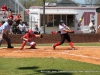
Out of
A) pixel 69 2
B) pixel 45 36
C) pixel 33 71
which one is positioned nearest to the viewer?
pixel 33 71

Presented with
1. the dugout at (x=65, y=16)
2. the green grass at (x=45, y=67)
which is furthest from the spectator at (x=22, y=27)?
the green grass at (x=45, y=67)

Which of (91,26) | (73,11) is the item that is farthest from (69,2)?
(91,26)

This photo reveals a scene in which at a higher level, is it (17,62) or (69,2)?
(69,2)

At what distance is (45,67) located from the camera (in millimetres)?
10328

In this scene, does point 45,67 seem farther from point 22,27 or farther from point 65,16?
point 65,16

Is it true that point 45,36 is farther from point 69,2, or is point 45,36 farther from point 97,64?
point 69,2

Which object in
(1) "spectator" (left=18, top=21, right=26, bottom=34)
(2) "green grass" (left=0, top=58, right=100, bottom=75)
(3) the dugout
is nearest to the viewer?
(2) "green grass" (left=0, top=58, right=100, bottom=75)

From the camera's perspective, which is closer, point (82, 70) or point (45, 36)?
point (82, 70)

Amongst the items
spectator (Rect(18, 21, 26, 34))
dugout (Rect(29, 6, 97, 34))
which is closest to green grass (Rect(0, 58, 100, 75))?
spectator (Rect(18, 21, 26, 34))

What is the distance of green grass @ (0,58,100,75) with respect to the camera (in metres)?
9.38

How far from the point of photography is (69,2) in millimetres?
48188

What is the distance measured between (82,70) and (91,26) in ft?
83.0

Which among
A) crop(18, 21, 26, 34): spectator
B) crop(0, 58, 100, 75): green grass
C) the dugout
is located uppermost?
the dugout

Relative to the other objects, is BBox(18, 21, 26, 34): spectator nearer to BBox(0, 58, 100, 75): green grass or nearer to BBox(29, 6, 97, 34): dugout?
BBox(29, 6, 97, 34): dugout
